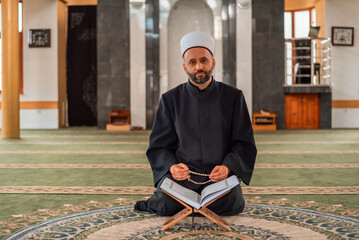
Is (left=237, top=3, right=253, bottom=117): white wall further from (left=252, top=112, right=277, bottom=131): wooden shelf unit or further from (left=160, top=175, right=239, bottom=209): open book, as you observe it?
(left=160, top=175, right=239, bottom=209): open book

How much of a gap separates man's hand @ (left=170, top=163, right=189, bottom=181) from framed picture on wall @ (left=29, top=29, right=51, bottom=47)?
866 centimetres

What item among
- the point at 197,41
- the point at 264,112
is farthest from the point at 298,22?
the point at 197,41

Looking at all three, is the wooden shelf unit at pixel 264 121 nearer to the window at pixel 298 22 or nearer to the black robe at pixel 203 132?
the window at pixel 298 22

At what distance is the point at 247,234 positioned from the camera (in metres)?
1.92

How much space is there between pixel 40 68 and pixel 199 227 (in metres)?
8.87

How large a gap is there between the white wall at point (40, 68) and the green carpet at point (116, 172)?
137 inches

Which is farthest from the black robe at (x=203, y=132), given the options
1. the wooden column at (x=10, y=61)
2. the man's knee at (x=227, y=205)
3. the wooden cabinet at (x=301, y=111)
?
the wooden cabinet at (x=301, y=111)

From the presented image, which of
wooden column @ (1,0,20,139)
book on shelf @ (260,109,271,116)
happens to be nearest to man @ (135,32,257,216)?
wooden column @ (1,0,20,139)

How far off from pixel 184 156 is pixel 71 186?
1224 mm

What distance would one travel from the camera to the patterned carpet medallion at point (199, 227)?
6.21ft

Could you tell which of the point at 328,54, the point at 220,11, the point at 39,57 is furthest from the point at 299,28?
the point at 39,57

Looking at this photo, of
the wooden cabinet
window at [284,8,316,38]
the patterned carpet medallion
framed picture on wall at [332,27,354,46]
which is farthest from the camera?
window at [284,8,316,38]

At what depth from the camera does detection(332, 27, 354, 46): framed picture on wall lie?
984 cm

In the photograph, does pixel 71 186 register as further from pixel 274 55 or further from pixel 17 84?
pixel 274 55
